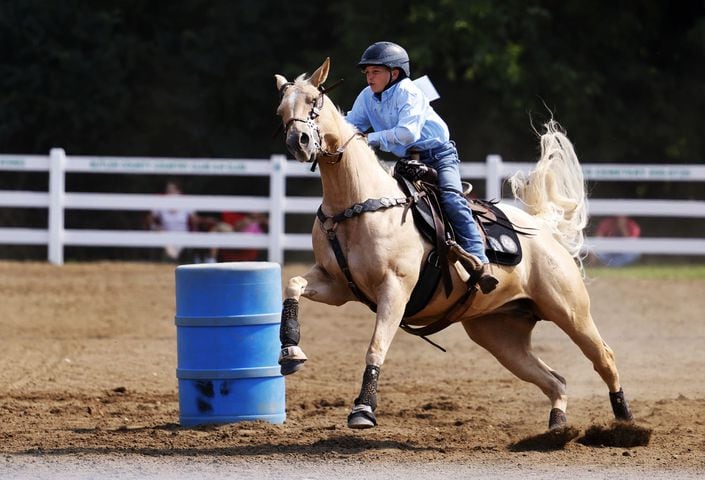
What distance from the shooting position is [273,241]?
1783cm

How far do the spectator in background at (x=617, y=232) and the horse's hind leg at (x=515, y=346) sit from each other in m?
10.7

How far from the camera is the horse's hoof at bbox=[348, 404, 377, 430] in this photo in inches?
251

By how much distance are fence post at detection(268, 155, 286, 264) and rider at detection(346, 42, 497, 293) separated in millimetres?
10481

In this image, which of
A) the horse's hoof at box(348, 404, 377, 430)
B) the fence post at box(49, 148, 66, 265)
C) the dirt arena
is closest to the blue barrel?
the dirt arena

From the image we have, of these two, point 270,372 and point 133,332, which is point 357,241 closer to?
point 270,372

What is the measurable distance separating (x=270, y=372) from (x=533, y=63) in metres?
16.5

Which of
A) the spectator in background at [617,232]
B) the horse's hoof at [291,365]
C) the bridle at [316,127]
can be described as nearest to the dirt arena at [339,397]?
the horse's hoof at [291,365]

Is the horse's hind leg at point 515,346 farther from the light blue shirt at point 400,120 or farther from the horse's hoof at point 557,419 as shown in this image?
the light blue shirt at point 400,120

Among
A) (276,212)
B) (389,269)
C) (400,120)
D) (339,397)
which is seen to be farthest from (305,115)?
(276,212)

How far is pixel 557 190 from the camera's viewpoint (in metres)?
8.58

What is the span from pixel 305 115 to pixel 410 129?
72cm

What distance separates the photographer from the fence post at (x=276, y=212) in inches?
702

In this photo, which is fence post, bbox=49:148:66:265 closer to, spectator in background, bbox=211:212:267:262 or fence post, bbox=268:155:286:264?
spectator in background, bbox=211:212:267:262

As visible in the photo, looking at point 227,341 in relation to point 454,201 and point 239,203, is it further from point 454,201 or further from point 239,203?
point 239,203
